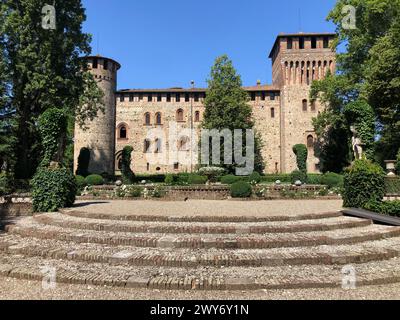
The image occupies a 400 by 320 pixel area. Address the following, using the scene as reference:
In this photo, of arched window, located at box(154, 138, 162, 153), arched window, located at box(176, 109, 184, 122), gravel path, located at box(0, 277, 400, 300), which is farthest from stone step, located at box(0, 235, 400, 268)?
arched window, located at box(176, 109, 184, 122)

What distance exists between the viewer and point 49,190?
9859 mm

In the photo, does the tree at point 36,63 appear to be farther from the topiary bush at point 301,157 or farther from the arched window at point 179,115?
the topiary bush at point 301,157

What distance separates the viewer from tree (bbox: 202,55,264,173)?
30719mm

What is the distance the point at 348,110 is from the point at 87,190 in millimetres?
13421

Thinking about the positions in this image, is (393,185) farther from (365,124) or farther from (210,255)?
(210,255)

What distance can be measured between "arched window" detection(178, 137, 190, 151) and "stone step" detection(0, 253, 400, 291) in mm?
34118

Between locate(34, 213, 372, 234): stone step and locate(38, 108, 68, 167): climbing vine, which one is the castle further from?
locate(34, 213, 372, 234): stone step

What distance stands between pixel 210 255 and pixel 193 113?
34.3m

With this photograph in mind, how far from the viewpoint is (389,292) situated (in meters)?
4.15

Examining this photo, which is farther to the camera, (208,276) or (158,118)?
(158,118)

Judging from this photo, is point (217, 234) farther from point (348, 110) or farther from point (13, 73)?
point (13, 73)

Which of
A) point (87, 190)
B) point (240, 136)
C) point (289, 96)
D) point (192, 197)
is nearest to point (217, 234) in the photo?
point (192, 197)

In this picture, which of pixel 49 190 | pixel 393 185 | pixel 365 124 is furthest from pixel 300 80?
pixel 49 190
